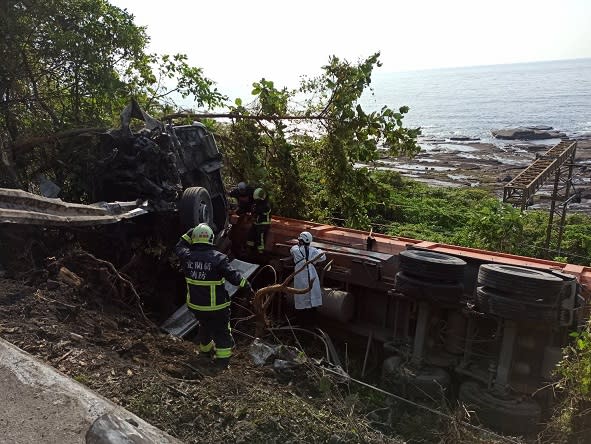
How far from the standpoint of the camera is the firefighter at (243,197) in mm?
8023

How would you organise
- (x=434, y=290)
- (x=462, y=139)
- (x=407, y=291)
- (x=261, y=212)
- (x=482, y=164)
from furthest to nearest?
(x=462, y=139)
(x=482, y=164)
(x=261, y=212)
(x=407, y=291)
(x=434, y=290)

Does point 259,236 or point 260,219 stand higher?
point 260,219

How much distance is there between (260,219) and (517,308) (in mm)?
3799

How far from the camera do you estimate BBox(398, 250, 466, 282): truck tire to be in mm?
5340

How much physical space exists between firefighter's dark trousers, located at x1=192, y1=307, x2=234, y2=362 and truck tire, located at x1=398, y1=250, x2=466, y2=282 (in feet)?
6.53

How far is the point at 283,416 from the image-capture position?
3.35 meters

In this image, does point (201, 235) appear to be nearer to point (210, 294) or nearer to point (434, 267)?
point (210, 294)

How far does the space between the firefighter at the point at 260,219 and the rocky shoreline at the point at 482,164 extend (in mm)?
16602

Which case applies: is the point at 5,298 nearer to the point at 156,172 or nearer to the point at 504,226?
the point at 156,172

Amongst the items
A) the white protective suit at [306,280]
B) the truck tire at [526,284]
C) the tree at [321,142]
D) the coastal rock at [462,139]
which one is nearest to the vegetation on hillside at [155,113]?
the tree at [321,142]

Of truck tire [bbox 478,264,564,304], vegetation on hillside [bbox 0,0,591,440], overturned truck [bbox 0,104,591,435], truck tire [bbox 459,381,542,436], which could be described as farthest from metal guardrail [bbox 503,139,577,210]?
truck tire [bbox 459,381,542,436]

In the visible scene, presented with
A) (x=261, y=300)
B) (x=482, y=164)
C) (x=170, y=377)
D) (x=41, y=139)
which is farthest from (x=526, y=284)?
(x=482, y=164)

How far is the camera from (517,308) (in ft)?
15.9

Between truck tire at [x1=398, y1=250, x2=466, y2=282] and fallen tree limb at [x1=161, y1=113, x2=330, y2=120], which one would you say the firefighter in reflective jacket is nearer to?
truck tire at [x1=398, y1=250, x2=466, y2=282]
